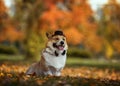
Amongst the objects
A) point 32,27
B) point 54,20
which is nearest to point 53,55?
point 32,27

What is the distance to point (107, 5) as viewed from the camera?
140 feet

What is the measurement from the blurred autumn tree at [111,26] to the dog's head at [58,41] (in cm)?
3016

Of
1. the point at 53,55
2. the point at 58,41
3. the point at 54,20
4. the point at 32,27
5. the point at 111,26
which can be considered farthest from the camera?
the point at 111,26

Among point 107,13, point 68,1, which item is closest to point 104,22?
point 107,13

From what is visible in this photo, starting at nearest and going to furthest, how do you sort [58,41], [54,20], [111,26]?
[58,41] → [54,20] → [111,26]

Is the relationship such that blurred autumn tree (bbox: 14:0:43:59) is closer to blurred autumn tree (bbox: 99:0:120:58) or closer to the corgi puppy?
blurred autumn tree (bbox: 99:0:120:58)

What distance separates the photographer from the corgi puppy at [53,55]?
10766 millimetres

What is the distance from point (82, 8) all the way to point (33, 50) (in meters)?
15.4

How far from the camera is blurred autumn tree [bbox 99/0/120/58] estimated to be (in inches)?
1635

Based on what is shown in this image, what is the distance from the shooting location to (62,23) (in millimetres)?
38688

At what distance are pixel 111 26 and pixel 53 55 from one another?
3271cm

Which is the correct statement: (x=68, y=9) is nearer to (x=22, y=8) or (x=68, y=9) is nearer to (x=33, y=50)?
(x=22, y=8)

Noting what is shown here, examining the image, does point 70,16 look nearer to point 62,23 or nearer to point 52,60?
point 62,23

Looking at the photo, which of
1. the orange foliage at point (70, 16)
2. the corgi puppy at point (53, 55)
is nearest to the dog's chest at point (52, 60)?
the corgi puppy at point (53, 55)
